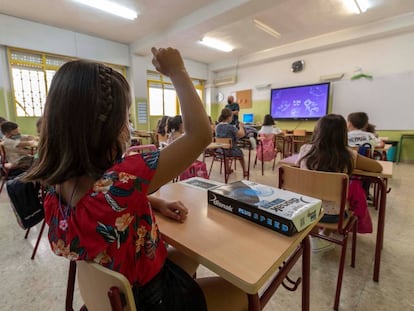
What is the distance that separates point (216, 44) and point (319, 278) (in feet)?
19.4

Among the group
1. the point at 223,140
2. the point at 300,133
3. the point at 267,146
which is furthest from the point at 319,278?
the point at 300,133

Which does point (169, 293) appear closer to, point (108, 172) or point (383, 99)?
point (108, 172)

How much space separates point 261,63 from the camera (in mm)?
6996

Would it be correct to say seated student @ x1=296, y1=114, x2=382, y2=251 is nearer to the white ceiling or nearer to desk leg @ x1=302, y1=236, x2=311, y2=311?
desk leg @ x1=302, y1=236, x2=311, y2=311

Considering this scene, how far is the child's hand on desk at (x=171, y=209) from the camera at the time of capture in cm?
72

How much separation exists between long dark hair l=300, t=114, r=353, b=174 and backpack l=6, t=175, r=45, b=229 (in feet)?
5.04

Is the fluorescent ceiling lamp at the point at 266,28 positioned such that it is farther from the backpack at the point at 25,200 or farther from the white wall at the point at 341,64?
the backpack at the point at 25,200

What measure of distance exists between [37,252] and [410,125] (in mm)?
6490

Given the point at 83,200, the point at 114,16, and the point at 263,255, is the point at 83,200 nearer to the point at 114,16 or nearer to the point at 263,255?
the point at 263,255

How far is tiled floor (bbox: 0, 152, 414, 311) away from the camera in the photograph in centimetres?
120

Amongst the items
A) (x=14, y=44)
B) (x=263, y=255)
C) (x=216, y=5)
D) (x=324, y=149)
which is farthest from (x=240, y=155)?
(x=14, y=44)

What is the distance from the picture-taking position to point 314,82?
600 cm

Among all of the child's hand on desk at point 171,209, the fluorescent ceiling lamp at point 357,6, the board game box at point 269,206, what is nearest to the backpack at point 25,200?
the child's hand on desk at point 171,209

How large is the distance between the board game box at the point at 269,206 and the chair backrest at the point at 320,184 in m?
0.46
